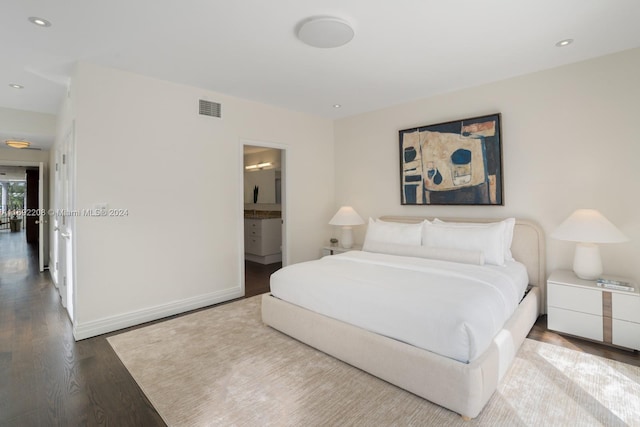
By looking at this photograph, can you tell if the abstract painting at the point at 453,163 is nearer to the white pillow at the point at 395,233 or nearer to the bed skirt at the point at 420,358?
the white pillow at the point at 395,233

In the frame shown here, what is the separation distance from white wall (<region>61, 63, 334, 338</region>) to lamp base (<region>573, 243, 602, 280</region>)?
3685 millimetres

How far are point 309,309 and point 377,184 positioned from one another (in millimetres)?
2614

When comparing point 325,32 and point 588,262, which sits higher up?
point 325,32

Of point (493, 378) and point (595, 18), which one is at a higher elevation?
point (595, 18)

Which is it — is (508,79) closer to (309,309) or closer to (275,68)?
(275,68)

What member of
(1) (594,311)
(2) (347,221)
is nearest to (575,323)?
(1) (594,311)

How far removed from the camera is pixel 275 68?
123 inches

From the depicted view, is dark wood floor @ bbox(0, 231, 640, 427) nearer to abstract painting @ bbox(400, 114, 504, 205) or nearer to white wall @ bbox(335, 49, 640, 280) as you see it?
white wall @ bbox(335, 49, 640, 280)

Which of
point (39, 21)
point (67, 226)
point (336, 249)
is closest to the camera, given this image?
point (39, 21)

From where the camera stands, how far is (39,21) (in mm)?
2230

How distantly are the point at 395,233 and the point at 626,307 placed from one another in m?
2.08

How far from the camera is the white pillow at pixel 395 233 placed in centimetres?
363

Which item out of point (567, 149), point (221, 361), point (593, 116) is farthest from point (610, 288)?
point (221, 361)

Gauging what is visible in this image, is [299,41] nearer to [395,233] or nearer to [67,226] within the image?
[395,233]
